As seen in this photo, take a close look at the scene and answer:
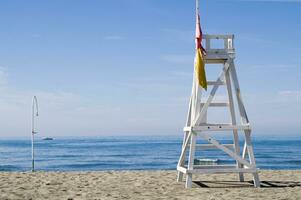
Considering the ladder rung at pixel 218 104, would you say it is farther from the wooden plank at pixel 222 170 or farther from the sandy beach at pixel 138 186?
the sandy beach at pixel 138 186

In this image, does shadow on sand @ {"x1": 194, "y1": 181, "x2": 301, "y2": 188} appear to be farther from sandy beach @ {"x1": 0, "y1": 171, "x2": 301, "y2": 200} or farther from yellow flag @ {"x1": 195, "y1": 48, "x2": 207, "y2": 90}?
yellow flag @ {"x1": 195, "y1": 48, "x2": 207, "y2": 90}

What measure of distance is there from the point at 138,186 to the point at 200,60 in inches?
133

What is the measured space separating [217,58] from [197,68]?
0.61m

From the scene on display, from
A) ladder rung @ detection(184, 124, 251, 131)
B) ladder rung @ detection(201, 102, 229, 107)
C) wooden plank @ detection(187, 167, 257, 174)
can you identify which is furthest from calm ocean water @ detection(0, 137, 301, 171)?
ladder rung @ detection(184, 124, 251, 131)

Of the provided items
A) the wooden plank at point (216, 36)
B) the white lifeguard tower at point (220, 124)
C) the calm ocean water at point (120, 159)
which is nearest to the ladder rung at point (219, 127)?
the white lifeguard tower at point (220, 124)

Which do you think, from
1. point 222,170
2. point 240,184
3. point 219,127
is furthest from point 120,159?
point 219,127

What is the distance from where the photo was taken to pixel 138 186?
1128 cm

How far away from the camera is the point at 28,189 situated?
419 inches

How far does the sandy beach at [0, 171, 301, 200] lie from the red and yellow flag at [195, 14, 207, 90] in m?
2.51

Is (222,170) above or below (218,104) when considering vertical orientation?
below

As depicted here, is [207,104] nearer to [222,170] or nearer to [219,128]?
[219,128]

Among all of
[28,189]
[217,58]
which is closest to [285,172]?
[217,58]

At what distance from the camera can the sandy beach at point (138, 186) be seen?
967 cm

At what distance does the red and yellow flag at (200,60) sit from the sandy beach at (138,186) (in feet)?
8.22
